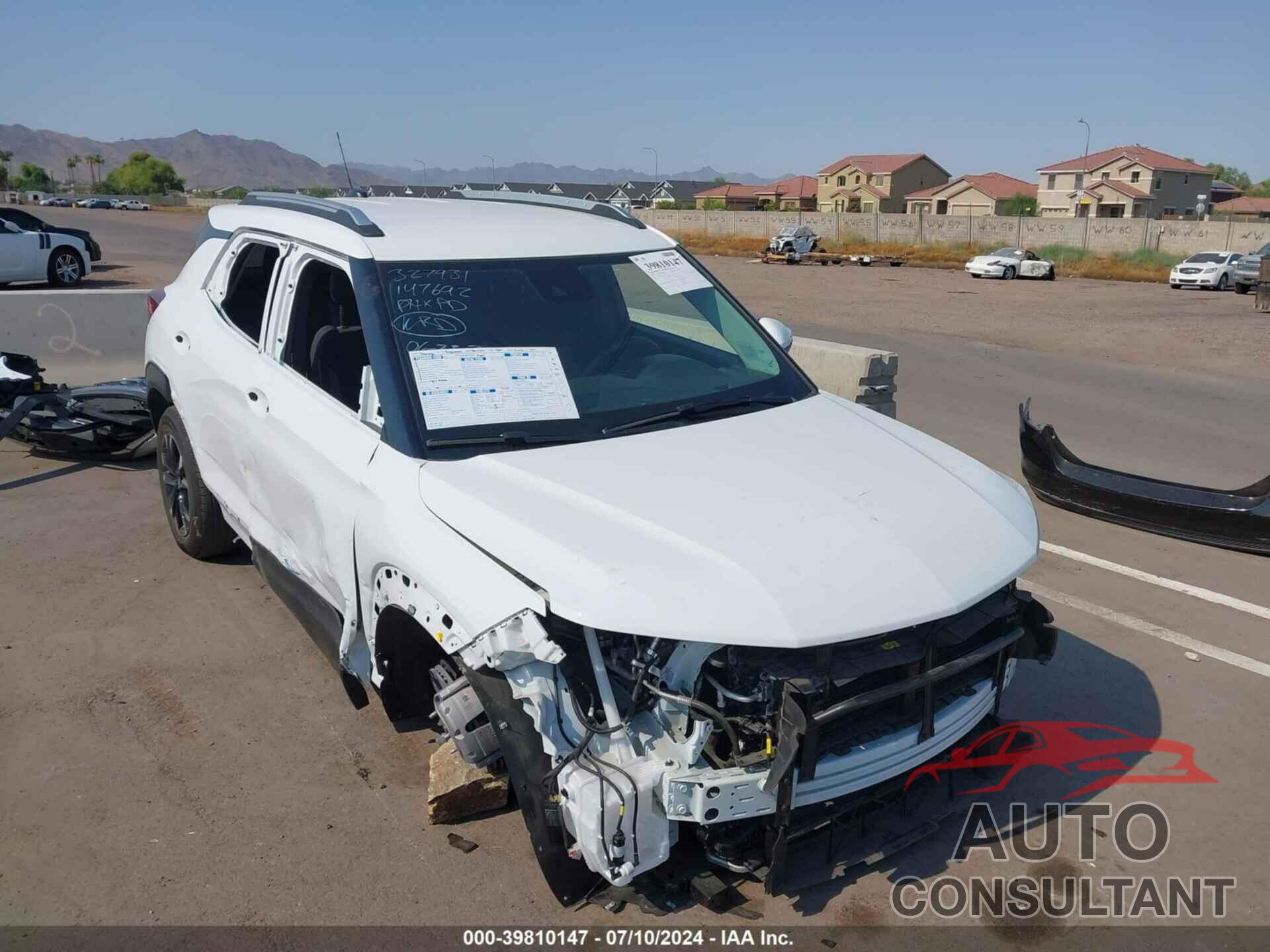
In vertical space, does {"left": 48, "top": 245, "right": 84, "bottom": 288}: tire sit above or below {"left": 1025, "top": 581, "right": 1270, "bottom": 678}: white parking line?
above

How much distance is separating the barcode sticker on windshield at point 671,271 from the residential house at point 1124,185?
9443 cm

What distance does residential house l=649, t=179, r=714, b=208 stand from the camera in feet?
401

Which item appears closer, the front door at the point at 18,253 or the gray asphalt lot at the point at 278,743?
the gray asphalt lot at the point at 278,743

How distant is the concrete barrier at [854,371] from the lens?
8.27 m

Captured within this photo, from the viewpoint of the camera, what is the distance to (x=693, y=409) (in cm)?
406

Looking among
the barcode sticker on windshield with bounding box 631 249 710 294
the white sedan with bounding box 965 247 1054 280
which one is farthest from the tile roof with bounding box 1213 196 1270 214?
the barcode sticker on windshield with bounding box 631 249 710 294

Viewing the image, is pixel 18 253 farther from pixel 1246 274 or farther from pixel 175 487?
pixel 1246 274

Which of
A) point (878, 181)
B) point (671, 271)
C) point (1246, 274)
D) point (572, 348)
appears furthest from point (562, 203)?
point (878, 181)

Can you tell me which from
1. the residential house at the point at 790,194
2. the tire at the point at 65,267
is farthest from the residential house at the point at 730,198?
the tire at the point at 65,267

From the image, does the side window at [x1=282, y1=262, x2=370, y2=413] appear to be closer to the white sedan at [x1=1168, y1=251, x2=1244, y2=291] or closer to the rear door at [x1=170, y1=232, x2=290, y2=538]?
the rear door at [x1=170, y1=232, x2=290, y2=538]

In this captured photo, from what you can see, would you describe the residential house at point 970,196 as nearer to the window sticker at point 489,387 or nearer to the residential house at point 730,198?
the residential house at point 730,198

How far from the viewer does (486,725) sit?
3.34 meters

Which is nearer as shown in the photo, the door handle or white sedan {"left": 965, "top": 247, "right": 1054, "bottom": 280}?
the door handle

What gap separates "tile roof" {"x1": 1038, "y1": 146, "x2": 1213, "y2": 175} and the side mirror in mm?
101469
